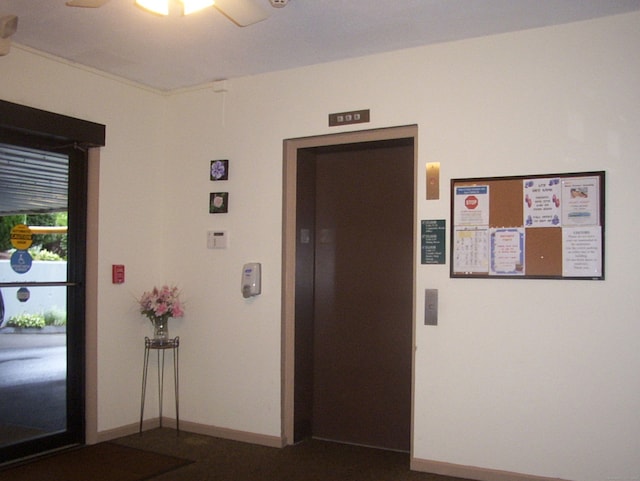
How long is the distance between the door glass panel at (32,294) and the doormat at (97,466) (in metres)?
0.20

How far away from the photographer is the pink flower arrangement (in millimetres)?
4344

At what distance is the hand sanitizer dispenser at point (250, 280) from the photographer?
13.8ft

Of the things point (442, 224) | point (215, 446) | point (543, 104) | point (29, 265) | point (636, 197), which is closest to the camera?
point (636, 197)

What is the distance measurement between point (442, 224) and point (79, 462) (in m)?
2.76

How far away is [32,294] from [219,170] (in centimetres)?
156

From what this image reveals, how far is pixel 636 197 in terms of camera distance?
3.16 m

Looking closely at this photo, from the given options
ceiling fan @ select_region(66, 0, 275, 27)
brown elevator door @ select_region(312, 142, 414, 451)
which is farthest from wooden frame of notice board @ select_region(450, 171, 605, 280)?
ceiling fan @ select_region(66, 0, 275, 27)

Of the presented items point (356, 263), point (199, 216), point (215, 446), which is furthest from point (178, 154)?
point (215, 446)

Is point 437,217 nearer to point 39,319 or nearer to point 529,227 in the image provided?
point 529,227

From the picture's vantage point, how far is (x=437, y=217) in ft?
12.0

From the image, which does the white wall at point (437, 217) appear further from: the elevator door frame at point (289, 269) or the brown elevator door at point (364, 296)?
the brown elevator door at point (364, 296)

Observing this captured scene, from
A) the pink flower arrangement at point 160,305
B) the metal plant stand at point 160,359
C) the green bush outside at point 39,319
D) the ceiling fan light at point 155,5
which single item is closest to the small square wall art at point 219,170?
the pink flower arrangement at point 160,305

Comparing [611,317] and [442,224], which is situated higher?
[442,224]

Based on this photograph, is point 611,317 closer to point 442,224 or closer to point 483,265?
point 483,265
